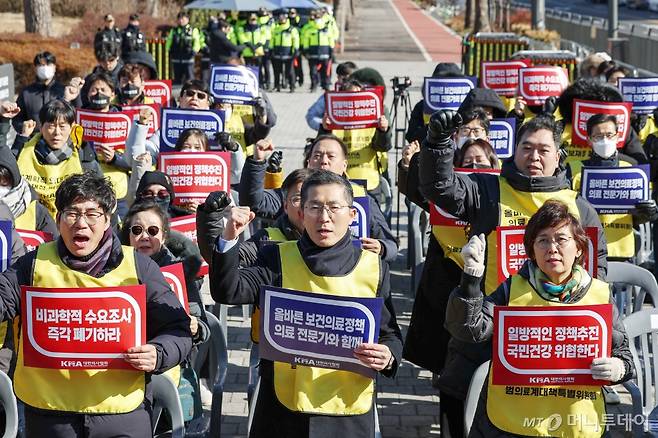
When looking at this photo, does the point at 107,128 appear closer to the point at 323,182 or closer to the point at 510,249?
the point at 510,249

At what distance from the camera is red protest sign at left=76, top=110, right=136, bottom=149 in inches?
397

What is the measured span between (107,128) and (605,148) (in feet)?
13.9

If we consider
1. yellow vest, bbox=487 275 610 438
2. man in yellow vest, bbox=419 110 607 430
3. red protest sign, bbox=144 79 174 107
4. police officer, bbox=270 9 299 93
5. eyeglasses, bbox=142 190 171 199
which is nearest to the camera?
yellow vest, bbox=487 275 610 438

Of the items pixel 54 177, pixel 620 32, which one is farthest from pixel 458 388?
pixel 620 32

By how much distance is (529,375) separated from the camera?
4.79 metres

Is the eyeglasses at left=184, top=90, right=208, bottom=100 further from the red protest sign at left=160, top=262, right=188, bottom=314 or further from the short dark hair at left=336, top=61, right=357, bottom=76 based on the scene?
the red protest sign at left=160, top=262, right=188, bottom=314

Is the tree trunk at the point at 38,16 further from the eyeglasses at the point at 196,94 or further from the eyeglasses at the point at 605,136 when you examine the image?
the eyeglasses at the point at 605,136

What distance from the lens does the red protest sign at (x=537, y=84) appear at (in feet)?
42.0

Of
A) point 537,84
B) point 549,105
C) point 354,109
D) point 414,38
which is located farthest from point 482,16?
point 354,109

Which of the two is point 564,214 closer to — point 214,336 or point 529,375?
point 529,375

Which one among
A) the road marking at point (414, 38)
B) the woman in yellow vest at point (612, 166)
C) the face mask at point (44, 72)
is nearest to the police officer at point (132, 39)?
the face mask at point (44, 72)

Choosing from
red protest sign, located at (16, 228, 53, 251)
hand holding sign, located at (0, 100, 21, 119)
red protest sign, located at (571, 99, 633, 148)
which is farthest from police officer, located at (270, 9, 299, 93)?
red protest sign, located at (16, 228, 53, 251)

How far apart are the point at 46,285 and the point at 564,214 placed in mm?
2172

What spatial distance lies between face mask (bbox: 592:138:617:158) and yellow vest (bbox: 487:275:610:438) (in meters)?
3.88
